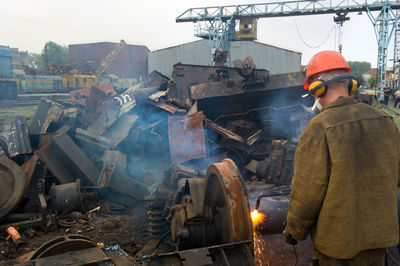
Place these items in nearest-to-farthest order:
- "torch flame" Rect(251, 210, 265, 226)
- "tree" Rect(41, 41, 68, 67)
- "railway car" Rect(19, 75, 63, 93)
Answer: "torch flame" Rect(251, 210, 265, 226) → "railway car" Rect(19, 75, 63, 93) → "tree" Rect(41, 41, 68, 67)

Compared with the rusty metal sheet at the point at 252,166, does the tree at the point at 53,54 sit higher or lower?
higher

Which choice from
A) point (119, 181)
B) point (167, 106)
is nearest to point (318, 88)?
point (119, 181)

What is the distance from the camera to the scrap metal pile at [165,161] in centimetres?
264

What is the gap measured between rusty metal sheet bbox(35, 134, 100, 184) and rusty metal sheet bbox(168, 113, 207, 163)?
1.83 metres

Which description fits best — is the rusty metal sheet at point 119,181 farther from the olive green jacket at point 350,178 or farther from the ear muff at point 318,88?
the ear muff at point 318,88

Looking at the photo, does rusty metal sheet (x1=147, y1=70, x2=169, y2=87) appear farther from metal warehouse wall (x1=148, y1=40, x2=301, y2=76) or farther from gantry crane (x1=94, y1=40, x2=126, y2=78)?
gantry crane (x1=94, y1=40, x2=126, y2=78)

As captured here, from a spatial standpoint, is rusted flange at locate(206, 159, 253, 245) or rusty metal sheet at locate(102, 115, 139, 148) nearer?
rusted flange at locate(206, 159, 253, 245)

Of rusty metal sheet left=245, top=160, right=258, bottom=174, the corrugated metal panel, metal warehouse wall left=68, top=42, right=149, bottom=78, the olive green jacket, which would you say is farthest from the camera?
metal warehouse wall left=68, top=42, right=149, bottom=78

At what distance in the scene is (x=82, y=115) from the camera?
27.6 ft

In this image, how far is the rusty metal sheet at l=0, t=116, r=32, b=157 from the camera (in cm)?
590

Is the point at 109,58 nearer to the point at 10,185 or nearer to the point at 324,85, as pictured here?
the point at 10,185

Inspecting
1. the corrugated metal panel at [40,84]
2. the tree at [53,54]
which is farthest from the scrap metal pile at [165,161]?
the tree at [53,54]

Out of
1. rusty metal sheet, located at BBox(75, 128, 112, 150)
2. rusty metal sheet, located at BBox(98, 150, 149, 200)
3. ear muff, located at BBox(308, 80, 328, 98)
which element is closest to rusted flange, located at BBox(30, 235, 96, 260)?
ear muff, located at BBox(308, 80, 328, 98)

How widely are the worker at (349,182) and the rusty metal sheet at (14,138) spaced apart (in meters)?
5.98
